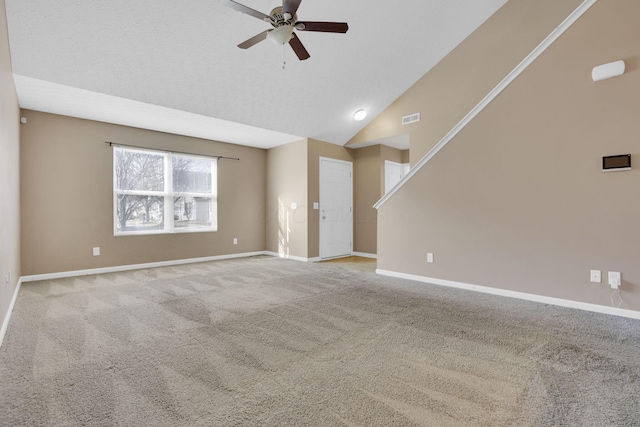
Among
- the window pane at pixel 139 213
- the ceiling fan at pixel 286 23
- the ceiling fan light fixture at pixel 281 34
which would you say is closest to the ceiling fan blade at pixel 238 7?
the ceiling fan at pixel 286 23

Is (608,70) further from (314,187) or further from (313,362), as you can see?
(314,187)

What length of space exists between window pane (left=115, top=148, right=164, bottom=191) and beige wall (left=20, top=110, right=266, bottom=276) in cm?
16

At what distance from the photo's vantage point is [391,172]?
7.07 m

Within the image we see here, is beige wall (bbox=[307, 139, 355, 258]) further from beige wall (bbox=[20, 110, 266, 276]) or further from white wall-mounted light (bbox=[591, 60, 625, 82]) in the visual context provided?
white wall-mounted light (bbox=[591, 60, 625, 82])

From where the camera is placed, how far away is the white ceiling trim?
382 cm

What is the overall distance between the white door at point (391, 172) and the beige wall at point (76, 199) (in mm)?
3932

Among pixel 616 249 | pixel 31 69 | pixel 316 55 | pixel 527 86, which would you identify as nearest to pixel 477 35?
pixel 527 86

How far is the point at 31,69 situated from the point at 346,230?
5.55m

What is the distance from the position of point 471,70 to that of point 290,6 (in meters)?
3.50

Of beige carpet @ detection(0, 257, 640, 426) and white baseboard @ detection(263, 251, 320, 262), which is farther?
white baseboard @ detection(263, 251, 320, 262)

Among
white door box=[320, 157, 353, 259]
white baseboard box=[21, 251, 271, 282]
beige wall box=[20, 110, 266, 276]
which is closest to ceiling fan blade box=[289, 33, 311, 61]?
white door box=[320, 157, 353, 259]

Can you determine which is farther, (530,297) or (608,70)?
(530,297)

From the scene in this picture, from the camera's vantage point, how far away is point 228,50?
381 centimetres

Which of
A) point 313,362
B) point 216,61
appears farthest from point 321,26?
point 313,362
